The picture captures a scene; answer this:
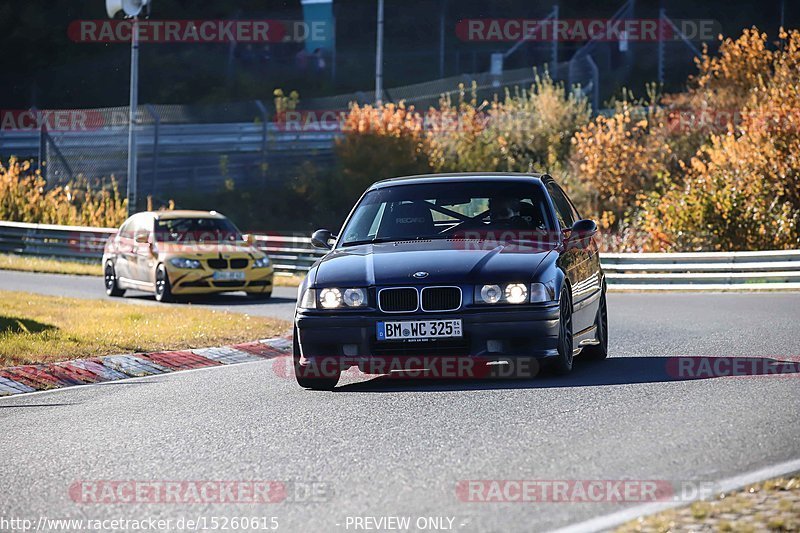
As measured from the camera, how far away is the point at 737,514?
5926mm

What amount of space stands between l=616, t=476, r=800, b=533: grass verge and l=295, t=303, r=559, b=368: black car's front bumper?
3969mm

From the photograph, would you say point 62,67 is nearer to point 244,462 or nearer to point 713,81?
point 713,81

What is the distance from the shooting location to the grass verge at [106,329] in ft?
45.4

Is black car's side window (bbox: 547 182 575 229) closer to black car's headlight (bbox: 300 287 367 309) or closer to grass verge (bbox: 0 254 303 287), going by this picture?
black car's headlight (bbox: 300 287 367 309)

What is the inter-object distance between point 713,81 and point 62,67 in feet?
127

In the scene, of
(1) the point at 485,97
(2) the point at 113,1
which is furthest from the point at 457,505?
(1) the point at 485,97

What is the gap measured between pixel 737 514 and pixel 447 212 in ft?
20.3

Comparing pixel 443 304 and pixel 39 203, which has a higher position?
pixel 39 203

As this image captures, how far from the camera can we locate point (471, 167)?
4641 cm

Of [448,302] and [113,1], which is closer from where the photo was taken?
[448,302]

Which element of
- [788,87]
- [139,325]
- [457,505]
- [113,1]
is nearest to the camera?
[457,505]

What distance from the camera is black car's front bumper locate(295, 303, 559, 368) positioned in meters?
10.3

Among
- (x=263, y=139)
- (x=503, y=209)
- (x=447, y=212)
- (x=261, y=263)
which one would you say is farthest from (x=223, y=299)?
(x=263, y=139)

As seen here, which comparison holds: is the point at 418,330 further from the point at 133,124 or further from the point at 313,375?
the point at 133,124
